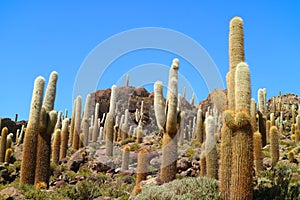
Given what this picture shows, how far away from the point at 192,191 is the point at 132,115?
31990 mm

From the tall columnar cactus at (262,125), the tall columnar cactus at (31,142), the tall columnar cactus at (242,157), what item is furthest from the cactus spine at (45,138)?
the tall columnar cactus at (262,125)

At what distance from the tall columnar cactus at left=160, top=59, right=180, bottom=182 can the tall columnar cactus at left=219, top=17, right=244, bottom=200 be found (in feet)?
10.5

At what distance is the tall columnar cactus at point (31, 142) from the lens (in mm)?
13477

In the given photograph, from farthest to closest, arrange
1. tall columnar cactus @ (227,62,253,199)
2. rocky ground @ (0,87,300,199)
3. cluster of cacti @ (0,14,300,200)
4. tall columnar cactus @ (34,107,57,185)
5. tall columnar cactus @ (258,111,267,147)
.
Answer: tall columnar cactus @ (258,111,267,147) → tall columnar cactus @ (34,107,57,185) → rocky ground @ (0,87,300,199) → cluster of cacti @ (0,14,300,200) → tall columnar cactus @ (227,62,253,199)

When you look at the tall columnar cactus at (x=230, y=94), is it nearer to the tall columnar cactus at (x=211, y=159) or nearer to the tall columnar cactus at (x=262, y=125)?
the tall columnar cactus at (x=211, y=159)

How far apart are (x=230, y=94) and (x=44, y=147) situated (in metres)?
7.02

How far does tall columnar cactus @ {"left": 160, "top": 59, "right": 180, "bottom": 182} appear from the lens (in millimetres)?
12906

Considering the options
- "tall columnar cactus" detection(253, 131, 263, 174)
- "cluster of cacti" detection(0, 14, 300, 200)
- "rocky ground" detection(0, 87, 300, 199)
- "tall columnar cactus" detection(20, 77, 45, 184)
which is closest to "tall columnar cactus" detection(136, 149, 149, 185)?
"cluster of cacti" detection(0, 14, 300, 200)

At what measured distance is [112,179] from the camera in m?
17.5

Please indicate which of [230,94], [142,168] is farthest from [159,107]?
[230,94]

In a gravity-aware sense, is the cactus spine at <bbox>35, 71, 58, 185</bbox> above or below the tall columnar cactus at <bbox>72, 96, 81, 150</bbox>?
below

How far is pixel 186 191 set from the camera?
10.2m

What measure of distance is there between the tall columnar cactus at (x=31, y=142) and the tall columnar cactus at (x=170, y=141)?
4507mm

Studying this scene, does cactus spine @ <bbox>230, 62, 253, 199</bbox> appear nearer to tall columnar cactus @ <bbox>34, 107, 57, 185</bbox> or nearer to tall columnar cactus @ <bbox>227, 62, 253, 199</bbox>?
tall columnar cactus @ <bbox>227, 62, 253, 199</bbox>
